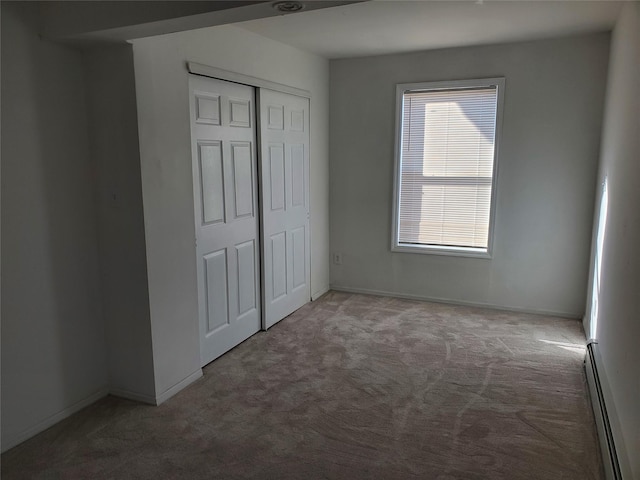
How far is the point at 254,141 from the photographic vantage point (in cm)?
355

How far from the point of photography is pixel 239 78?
3.27 m

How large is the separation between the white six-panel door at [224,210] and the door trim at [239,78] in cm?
5

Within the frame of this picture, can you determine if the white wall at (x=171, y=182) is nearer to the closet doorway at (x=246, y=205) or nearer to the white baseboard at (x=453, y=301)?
the closet doorway at (x=246, y=205)

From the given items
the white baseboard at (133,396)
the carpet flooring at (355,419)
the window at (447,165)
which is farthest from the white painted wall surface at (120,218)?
the window at (447,165)

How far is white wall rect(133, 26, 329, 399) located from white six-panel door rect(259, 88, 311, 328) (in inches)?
23.8

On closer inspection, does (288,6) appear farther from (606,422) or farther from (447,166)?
(447,166)

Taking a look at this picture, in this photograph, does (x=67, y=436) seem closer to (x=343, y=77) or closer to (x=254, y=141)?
(x=254, y=141)

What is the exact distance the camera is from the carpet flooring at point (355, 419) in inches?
85.4

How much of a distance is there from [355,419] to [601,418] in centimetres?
124

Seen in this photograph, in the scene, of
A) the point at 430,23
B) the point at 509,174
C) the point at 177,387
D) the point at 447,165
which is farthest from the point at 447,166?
the point at 177,387

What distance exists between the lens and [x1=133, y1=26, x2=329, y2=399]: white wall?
2.52 metres

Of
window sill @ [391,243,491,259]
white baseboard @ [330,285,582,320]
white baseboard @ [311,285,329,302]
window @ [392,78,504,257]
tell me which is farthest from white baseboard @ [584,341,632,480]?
white baseboard @ [311,285,329,302]

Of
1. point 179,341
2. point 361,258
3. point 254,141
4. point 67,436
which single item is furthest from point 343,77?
point 67,436

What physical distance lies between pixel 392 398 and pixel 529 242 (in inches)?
84.9
